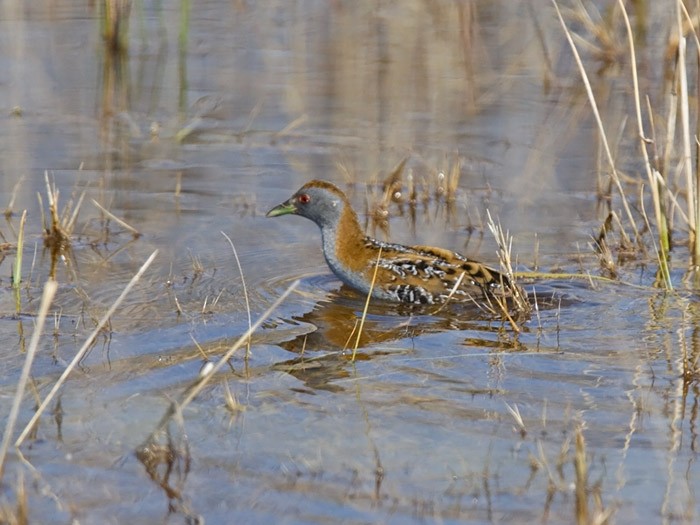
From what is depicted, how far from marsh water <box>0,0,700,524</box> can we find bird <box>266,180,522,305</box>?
0.17m

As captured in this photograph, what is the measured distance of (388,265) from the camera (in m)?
7.69

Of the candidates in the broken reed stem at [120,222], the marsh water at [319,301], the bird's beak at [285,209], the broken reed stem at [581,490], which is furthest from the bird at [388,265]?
the broken reed stem at [581,490]

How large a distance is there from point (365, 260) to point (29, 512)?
377 cm

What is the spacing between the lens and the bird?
7461 mm

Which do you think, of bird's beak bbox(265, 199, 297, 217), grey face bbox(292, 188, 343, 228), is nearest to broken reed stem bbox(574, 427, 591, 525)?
grey face bbox(292, 188, 343, 228)

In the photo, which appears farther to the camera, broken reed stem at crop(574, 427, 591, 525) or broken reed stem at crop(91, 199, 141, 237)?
broken reed stem at crop(91, 199, 141, 237)

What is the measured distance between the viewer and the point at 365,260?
7.80 metres

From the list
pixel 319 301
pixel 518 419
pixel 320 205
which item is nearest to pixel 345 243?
pixel 320 205

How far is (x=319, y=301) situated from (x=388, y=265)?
500 millimetres

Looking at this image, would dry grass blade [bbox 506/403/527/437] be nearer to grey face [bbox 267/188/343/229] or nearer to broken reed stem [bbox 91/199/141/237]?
grey face [bbox 267/188/343/229]

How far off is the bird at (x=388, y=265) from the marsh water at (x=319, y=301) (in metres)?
0.17

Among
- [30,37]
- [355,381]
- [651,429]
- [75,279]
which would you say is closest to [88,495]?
[355,381]

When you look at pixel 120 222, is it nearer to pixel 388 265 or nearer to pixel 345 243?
pixel 345 243

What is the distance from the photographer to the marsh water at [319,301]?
465cm
